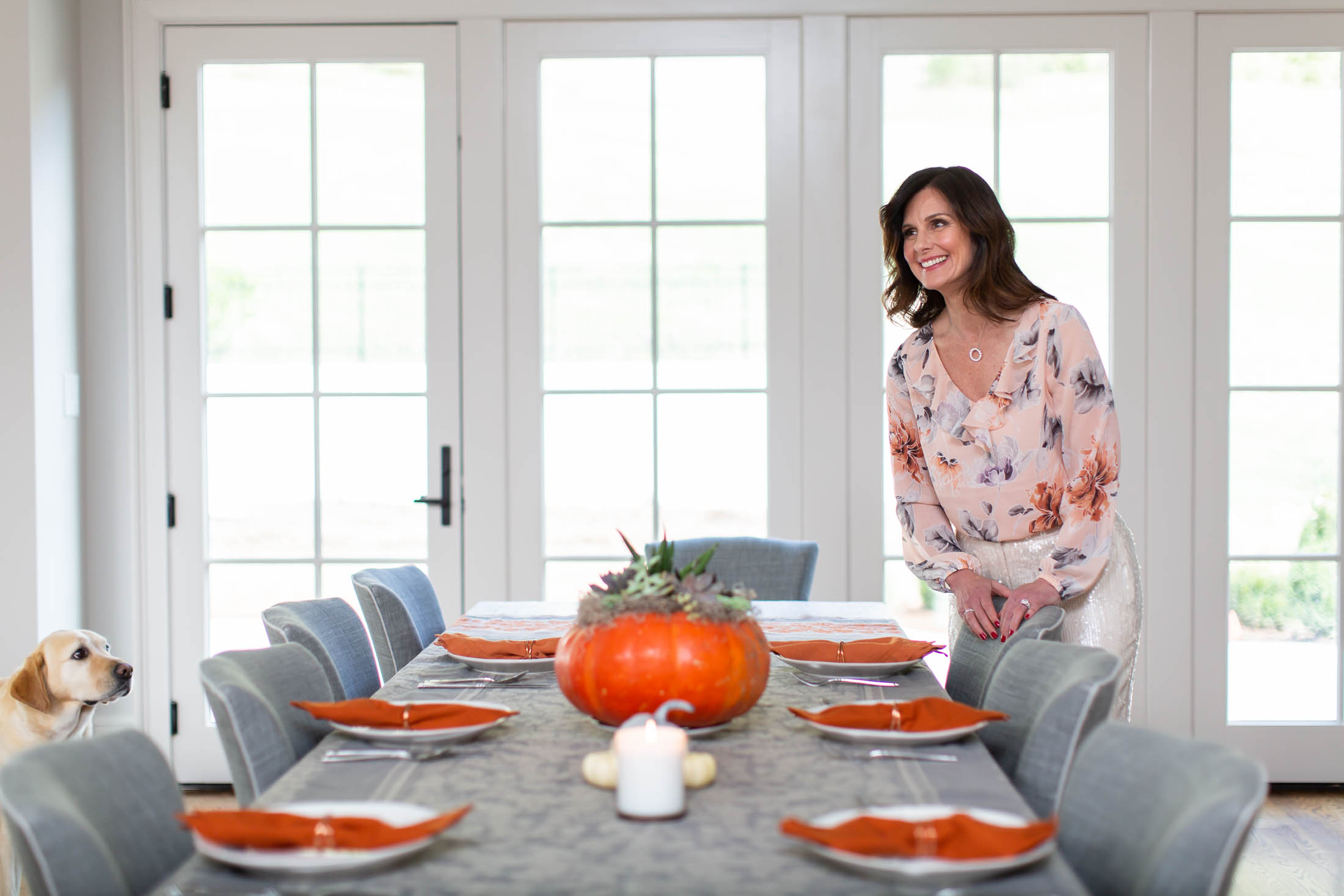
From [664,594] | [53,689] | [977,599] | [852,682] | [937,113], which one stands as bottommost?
[53,689]

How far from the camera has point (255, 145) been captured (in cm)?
358

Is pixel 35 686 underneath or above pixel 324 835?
underneath

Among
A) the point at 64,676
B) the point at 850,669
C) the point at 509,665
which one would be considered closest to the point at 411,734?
the point at 509,665

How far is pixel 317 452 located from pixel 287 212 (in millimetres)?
804

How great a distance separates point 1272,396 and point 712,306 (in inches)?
72.2

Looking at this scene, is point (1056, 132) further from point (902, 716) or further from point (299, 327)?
point (902, 716)

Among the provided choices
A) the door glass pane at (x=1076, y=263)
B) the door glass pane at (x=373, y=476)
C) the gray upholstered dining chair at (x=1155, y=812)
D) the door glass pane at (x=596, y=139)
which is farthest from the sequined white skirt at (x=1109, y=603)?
the door glass pane at (x=373, y=476)

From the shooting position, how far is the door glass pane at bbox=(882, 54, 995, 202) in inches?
137

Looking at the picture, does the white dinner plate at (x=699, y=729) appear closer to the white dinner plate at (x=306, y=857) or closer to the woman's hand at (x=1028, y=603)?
the white dinner plate at (x=306, y=857)

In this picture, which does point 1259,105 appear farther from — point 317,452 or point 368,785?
point 368,785

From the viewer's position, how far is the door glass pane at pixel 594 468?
357cm

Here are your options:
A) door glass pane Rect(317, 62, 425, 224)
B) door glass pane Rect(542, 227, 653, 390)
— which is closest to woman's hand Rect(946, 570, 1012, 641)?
door glass pane Rect(542, 227, 653, 390)

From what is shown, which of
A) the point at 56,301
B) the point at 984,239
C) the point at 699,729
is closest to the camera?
the point at 699,729

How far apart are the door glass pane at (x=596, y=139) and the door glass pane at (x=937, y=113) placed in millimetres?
786
